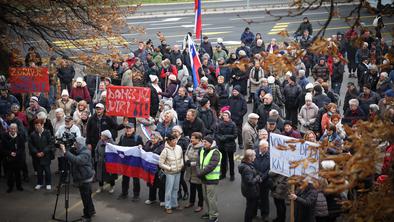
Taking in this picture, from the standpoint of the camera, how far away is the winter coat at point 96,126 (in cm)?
1572

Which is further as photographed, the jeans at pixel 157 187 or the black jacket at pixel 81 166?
the jeans at pixel 157 187

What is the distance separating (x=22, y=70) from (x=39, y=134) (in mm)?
2641

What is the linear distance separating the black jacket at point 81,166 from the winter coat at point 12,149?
2348 mm

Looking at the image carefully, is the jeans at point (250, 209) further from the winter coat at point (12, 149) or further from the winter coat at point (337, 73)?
the winter coat at point (337, 73)

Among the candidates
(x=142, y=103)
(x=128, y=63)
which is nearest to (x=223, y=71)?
(x=128, y=63)

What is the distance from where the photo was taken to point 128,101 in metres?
15.4

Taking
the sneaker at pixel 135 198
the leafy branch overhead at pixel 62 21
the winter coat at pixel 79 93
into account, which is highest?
the leafy branch overhead at pixel 62 21

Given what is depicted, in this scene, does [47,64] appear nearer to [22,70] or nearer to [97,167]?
[22,70]

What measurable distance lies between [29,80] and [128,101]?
10.9ft

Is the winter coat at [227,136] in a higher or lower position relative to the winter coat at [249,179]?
higher

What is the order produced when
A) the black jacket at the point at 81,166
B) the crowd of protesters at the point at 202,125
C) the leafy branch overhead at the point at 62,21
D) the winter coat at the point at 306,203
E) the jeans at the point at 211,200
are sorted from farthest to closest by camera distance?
the leafy branch overhead at the point at 62,21, the black jacket at the point at 81,166, the jeans at the point at 211,200, the crowd of protesters at the point at 202,125, the winter coat at the point at 306,203

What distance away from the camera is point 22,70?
1703 cm

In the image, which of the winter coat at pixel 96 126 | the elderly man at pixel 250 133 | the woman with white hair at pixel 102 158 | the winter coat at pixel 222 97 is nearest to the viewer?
the woman with white hair at pixel 102 158

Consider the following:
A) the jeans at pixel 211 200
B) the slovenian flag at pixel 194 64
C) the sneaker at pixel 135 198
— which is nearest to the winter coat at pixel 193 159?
the jeans at pixel 211 200
